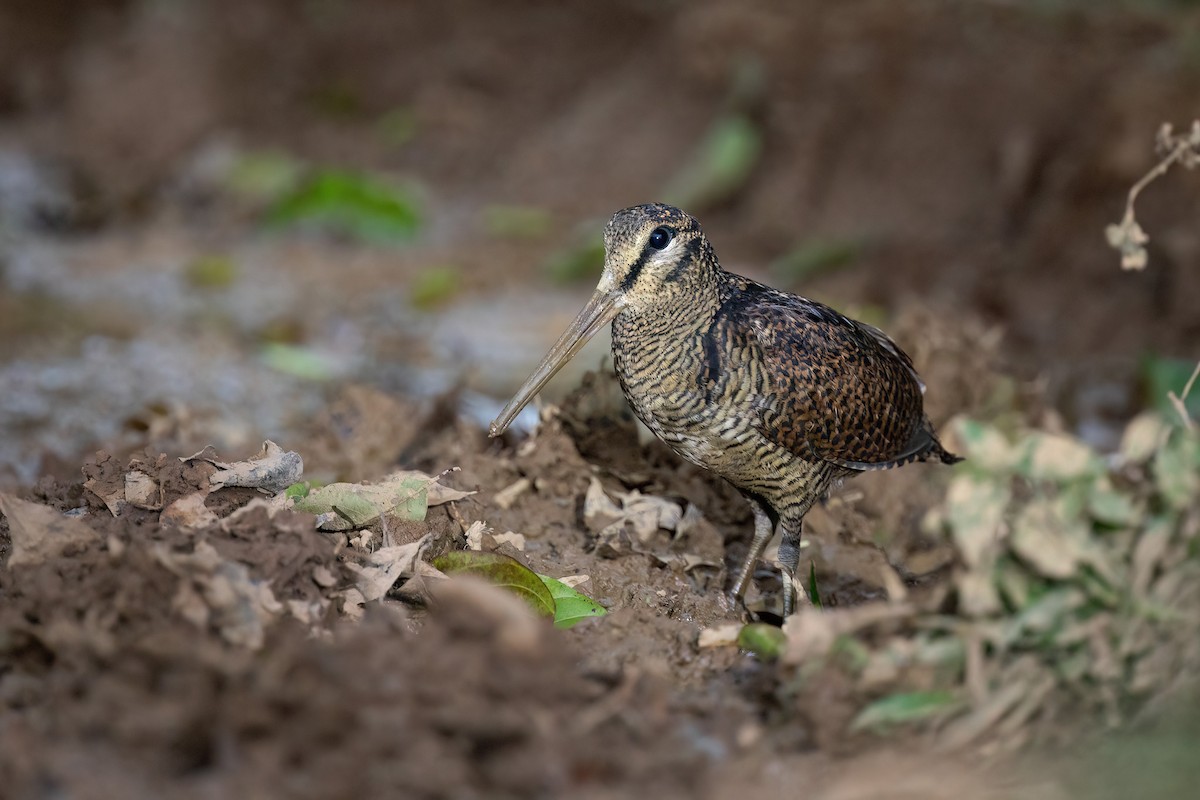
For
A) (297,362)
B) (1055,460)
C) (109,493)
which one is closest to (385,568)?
(109,493)

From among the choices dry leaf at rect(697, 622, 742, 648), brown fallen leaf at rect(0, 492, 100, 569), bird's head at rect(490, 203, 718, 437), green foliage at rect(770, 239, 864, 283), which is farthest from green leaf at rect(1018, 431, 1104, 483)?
green foliage at rect(770, 239, 864, 283)

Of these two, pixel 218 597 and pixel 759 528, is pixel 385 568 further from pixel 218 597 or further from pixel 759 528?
pixel 759 528

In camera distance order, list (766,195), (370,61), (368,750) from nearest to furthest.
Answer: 1. (368,750)
2. (766,195)
3. (370,61)

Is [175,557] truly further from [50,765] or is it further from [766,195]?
[766,195]

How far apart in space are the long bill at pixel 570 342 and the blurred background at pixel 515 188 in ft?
7.32

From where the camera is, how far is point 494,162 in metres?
11.9

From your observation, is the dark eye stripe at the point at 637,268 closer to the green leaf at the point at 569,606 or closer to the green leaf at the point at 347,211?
the green leaf at the point at 569,606

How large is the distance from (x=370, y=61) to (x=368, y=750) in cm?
1103

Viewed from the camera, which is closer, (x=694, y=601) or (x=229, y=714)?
(x=229, y=714)

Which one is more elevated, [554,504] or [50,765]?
[554,504]

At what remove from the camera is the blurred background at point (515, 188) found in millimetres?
7750

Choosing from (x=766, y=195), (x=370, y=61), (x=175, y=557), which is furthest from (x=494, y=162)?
(x=175, y=557)

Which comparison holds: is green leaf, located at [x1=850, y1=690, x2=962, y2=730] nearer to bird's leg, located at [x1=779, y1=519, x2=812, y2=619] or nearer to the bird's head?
bird's leg, located at [x1=779, y1=519, x2=812, y2=619]

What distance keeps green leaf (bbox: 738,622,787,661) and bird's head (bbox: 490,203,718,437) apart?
1.18m
